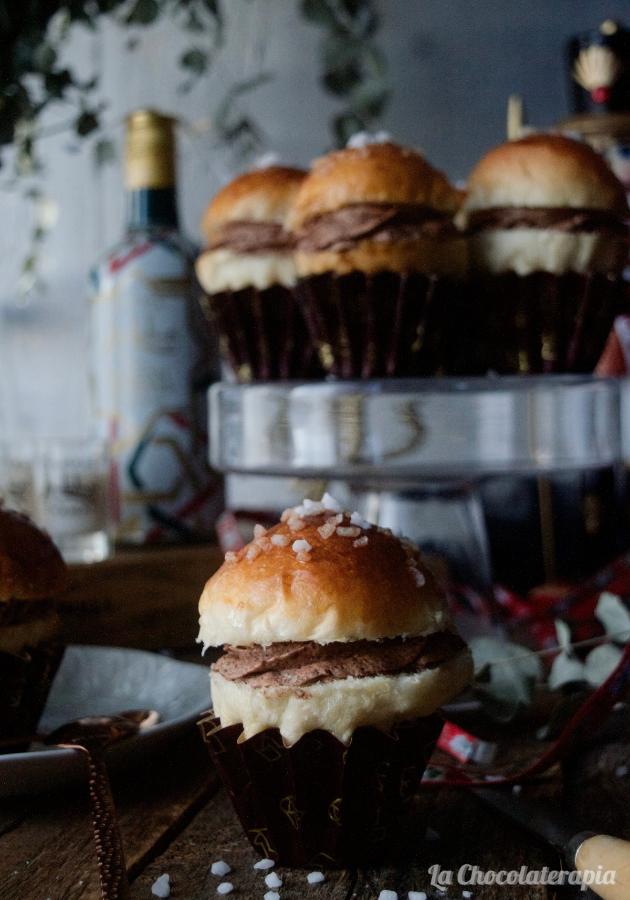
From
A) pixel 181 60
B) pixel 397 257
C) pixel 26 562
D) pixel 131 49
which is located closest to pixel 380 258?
pixel 397 257

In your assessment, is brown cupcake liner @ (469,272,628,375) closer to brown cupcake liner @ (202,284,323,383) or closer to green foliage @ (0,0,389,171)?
brown cupcake liner @ (202,284,323,383)

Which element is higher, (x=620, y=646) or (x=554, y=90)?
(x=554, y=90)

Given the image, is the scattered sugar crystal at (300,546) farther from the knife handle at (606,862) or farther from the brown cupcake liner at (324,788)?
the knife handle at (606,862)

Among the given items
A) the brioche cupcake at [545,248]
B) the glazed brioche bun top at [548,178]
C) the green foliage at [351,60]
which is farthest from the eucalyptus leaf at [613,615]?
the green foliage at [351,60]

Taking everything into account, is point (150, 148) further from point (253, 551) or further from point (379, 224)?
point (253, 551)

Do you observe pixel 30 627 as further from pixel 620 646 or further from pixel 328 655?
pixel 620 646

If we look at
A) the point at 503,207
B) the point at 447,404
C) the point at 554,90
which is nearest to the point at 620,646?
the point at 447,404
